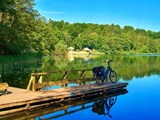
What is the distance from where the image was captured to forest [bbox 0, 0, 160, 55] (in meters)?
42.6

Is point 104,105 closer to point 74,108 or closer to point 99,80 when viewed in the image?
point 74,108

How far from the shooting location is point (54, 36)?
88.4 m

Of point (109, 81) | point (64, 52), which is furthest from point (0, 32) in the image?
point (64, 52)

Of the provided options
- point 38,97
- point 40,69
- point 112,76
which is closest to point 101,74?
point 112,76

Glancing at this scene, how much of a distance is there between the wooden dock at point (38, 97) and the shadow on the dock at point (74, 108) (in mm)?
194

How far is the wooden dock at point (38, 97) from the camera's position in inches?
465

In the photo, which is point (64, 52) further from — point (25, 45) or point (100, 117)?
point (100, 117)

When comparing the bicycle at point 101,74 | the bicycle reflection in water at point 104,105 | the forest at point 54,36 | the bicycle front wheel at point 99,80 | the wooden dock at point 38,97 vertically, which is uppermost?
the forest at point 54,36

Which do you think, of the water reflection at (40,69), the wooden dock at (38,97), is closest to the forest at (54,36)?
the water reflection at (40,69)

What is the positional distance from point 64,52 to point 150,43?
223 ft

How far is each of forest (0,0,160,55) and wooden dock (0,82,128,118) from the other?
83.7ft

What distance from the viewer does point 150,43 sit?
14050 centimetres

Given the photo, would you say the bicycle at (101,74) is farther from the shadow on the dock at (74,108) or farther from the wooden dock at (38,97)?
the shadow on the dock at (74,108)

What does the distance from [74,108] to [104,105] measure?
6.17ft
